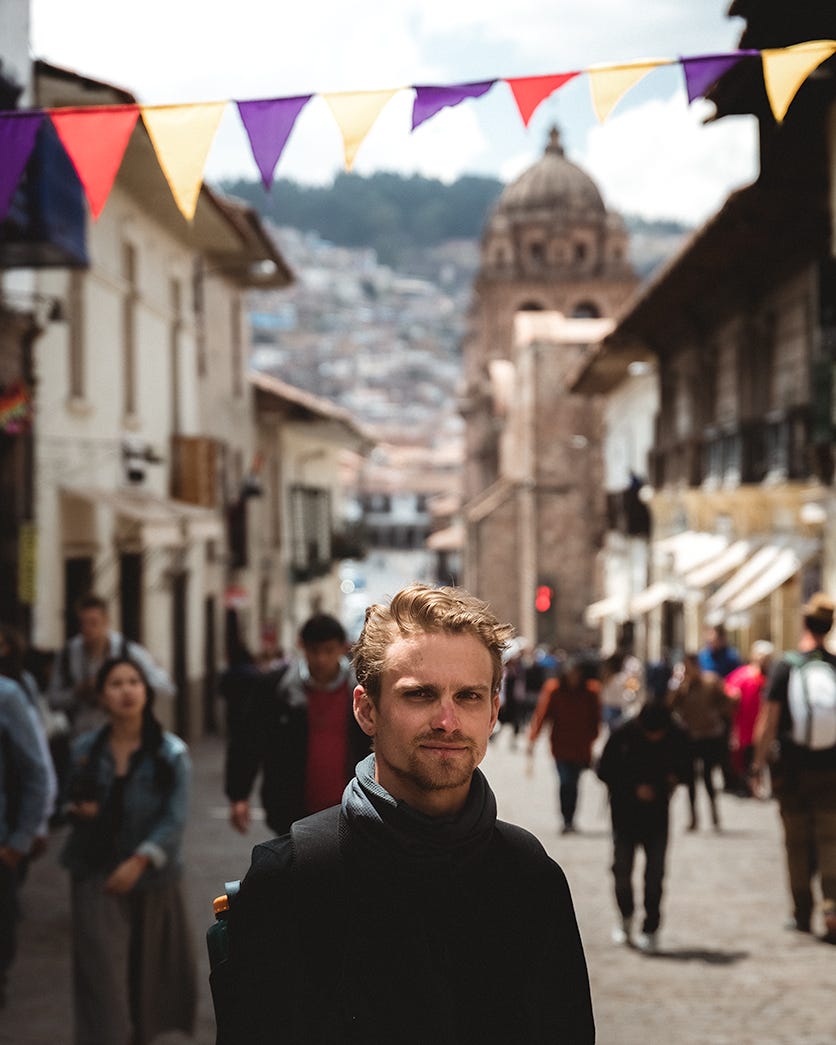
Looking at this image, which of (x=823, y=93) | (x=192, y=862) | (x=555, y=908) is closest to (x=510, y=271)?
(x=823, y=93)

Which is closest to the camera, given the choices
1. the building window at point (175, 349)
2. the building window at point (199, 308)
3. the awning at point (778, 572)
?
the awning at point (778, 572)

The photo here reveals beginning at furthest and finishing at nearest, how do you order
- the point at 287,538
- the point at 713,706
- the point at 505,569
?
1. the point at 505,569
2. the point at 287,538
3. the point at 713,706

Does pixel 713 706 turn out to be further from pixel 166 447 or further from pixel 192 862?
pixel 166 447

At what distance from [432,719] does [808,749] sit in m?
6.24

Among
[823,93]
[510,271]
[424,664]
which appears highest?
[510,271]

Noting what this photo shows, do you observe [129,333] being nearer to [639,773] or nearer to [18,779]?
[639,773]

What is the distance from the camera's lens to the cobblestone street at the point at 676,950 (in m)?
7.09

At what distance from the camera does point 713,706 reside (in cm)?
1442

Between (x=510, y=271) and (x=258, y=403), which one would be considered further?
(x=510, y=271)

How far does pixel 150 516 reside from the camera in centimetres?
1789

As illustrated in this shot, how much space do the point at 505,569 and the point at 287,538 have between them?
936 inches

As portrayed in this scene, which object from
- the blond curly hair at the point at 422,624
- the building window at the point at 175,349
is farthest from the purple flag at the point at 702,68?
the building window at the point at 175,349

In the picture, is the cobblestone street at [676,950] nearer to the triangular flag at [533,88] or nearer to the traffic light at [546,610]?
the triangular flag at [533,88]

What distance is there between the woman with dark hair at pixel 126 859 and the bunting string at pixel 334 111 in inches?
73.6
